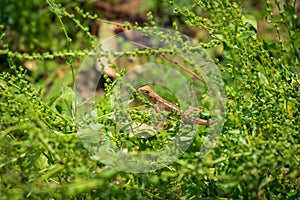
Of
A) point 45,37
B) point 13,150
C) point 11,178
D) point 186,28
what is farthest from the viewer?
point 186,28

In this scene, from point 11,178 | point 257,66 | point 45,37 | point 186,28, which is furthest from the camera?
point 186,28

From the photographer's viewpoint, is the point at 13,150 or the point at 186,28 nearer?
the point at 13,150

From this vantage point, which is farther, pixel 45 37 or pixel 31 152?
pixel 45 37

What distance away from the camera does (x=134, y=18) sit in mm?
3469

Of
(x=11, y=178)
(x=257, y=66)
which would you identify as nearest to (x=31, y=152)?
(x=11, y=178)

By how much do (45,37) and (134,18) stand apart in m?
0.59

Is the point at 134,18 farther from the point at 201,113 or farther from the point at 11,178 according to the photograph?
the point at 11,178

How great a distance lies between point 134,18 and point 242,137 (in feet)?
8.36

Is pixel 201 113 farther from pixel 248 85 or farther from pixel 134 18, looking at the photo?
pixel 134 18

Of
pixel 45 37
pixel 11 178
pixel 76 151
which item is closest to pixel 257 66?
pixel 76 151

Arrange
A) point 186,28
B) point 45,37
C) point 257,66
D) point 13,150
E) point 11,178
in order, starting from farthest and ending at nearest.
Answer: point 186,28, point 45,37, point 257,66, point 13,150, point 11,178

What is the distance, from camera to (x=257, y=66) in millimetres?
1170

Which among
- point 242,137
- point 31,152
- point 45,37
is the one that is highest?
point 242,137

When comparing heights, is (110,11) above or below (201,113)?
below
